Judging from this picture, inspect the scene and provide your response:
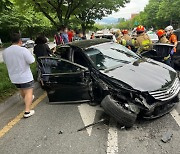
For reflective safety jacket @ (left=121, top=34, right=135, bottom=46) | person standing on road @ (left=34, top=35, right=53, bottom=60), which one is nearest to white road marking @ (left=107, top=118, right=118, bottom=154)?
person standing on road @ (left=34, top=35, right=53, bottom=60)

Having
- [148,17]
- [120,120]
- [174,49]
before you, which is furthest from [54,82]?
[148,17]

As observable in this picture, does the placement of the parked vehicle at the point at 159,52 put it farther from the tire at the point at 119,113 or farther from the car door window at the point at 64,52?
the tire at the point at 119,113

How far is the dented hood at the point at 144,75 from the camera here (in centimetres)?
433

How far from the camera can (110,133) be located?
158 inches

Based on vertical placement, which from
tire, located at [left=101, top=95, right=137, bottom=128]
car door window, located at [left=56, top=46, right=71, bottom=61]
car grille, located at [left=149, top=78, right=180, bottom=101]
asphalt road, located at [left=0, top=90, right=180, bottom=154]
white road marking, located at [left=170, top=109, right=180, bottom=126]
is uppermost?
car door window, located at [left=56, top=46, right=71, bottom=61]

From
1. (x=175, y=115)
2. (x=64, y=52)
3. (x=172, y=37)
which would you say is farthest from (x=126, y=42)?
(x=175, y=115)

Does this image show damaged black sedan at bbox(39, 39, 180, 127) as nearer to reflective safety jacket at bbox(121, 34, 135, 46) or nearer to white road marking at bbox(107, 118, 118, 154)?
white road marking at bbox(107, 118, 118, 154)

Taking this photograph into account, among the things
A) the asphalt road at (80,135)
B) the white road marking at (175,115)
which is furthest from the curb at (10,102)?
the white road marking at (175,115)

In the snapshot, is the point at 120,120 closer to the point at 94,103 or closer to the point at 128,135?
the point at 128,135

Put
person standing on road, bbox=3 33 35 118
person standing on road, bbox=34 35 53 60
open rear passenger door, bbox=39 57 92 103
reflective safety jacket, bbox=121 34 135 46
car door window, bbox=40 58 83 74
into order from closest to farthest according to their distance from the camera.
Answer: person standing on road, bbox=3 33 35 118 → open rear passenger door, bbox=39 57 92 103 → car door window, bbox=40 58 83 74 → person standing on road, bbox=34 35 53 60 → reflective safety jacket, bbox=121 34 135 46

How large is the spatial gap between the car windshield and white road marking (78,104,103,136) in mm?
894

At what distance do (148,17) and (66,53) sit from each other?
63.5m

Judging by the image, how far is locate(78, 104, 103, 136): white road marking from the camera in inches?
177

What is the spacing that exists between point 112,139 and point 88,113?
121 cm
